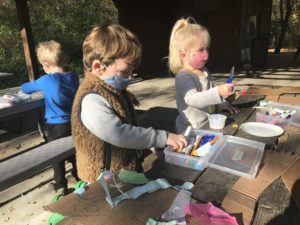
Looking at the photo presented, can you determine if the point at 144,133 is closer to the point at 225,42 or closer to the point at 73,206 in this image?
the point at 73,206

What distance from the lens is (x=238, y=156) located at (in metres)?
1.39

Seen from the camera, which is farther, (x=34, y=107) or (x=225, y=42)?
(x=225, y=42)

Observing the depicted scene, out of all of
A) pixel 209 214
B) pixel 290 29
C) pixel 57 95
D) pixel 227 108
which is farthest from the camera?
pixel 290 29

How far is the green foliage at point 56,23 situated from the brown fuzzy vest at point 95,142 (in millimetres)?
9476

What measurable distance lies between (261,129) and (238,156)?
45 cm

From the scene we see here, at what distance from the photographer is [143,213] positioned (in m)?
Answer: 0.99

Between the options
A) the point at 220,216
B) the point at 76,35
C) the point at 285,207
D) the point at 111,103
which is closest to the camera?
the point at 220,216

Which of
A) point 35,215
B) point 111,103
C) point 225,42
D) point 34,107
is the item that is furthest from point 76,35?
point 111,103

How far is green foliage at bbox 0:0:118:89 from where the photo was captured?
1199 centimetres

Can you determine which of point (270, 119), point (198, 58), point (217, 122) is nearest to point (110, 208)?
point (217, 122)

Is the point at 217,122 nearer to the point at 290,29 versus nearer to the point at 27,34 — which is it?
the point at 27,34

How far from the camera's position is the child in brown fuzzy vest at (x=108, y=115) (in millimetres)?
1398

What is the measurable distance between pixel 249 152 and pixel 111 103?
2.32 feet

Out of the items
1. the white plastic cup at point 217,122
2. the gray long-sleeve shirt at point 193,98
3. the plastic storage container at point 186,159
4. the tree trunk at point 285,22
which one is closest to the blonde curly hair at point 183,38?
the gray long-sleeve shirt at point 193,98
